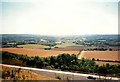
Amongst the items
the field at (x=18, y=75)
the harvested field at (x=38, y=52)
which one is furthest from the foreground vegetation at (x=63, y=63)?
the field at (x=18, y=75)

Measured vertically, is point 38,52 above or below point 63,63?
above

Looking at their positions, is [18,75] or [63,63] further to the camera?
[63,63]

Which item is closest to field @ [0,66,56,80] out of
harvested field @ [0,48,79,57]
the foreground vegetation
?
the foreground vegetation

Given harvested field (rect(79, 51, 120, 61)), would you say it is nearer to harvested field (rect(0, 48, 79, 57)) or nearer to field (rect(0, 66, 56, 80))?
harvested field (rect(0, 48, 79, 57))

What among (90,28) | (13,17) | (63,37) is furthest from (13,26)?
(90,28)

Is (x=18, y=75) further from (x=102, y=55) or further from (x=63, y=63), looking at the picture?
(x=102, y=55)

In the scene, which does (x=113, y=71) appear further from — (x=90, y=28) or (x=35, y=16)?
(x=35, y=16)

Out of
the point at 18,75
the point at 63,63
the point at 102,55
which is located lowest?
the point at 18,75

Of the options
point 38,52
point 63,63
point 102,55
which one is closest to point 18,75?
point 38,52
